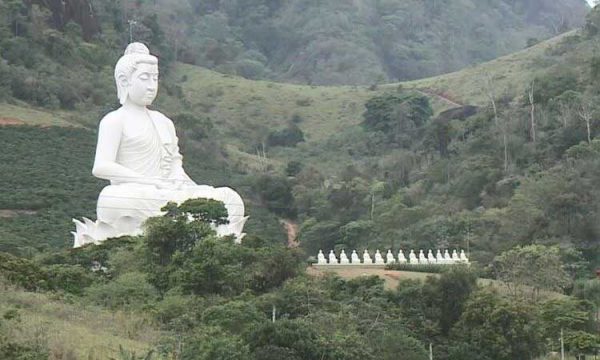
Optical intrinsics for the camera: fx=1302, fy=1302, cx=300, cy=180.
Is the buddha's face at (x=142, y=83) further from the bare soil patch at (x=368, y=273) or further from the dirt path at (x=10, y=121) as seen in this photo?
the dirt path at (x=10, y=121)

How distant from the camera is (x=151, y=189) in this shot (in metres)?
25.6

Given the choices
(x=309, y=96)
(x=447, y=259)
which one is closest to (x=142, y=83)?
(x=447, y=259)

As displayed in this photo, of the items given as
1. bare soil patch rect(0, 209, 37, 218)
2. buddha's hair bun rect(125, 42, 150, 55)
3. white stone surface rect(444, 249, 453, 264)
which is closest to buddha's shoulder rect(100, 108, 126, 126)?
buddha's hair bun rect(125, 42, 150, 55)

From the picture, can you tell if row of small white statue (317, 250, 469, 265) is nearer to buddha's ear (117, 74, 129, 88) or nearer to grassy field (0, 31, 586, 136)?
buddha's ear (117, 74, 129, 88)

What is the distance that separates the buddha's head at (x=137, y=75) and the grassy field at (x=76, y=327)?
9.08 metres

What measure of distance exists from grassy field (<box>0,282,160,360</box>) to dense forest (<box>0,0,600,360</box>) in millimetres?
64

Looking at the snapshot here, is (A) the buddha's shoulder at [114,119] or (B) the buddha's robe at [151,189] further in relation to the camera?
(A) the buddha's shoulder at [114,119]

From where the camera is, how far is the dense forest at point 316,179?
62.0ft

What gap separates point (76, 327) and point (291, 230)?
26451 millimetres

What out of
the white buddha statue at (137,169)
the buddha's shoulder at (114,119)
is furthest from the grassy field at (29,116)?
the white buddha statue at (137,169)

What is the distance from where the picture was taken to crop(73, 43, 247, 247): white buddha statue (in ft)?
83.4

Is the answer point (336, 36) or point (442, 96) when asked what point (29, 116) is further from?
point (336, 36)

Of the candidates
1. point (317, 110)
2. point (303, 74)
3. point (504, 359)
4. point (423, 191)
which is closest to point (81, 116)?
point (423, 191)

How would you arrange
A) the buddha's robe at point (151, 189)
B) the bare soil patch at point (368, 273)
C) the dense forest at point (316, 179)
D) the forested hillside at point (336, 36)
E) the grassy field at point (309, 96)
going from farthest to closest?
the forested hillside at point (336, 36)
the grassy field at point (309, 96)
the buddha's robe at point (151, 189)
the bare soil patch at point (368, 273)
the dense forest at point (316, 179)
